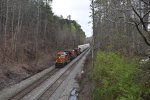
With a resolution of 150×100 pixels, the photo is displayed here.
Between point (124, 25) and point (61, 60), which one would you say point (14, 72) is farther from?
point (124, 25)

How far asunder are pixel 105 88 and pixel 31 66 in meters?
28.6

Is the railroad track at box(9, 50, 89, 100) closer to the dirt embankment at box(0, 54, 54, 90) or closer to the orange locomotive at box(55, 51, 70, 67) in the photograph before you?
the dirt embankment at box(0, 54, 54, 90)

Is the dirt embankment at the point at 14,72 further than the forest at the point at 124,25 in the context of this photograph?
Yes

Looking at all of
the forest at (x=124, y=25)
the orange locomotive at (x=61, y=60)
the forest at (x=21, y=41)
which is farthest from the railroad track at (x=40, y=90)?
the orange locomotive at (x=61, y=60)

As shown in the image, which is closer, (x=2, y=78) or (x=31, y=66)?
(x=2, y=78)

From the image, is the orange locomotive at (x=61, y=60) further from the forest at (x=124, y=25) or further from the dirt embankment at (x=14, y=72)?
the forest at (x=124, y=25)

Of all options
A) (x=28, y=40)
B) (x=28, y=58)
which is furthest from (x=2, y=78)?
(x=28, y=40)

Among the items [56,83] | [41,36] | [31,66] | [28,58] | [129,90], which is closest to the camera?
[129,90]

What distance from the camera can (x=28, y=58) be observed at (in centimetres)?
4600

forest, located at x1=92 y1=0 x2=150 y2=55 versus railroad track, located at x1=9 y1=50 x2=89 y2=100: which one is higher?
forest, located at x1=92 y1=0 x2=150 y2=55

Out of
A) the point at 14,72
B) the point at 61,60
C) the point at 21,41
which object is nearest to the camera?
the point at 14,72

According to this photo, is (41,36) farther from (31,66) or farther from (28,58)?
(31,66)

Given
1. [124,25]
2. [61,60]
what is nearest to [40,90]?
[124,25]

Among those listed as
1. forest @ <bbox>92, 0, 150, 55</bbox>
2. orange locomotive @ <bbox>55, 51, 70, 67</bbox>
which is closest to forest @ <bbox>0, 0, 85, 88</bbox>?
orange locomotive @ <bbox>55, 51, 70, 67</bbox>
